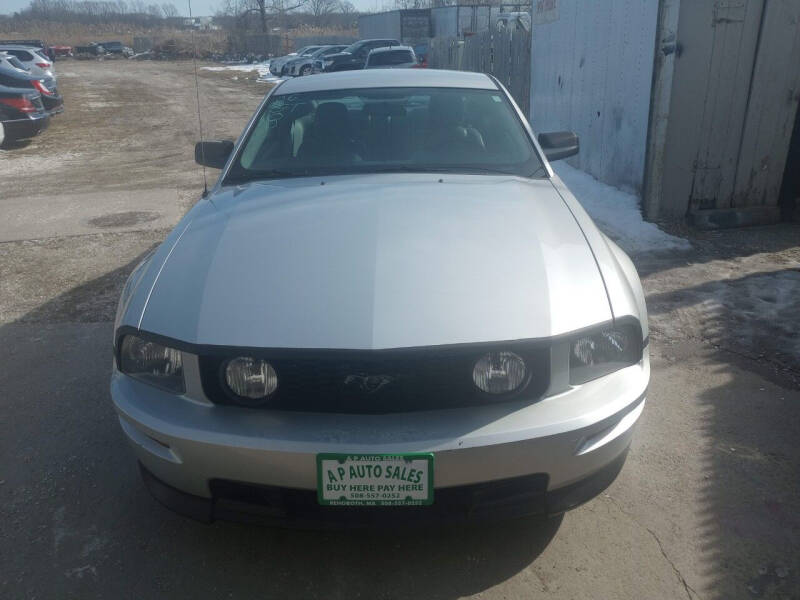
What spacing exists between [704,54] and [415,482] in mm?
5674

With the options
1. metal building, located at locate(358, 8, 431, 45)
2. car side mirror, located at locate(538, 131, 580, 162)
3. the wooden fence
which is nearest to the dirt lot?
car side mirror, located at locate(538, 131, 580, 162)

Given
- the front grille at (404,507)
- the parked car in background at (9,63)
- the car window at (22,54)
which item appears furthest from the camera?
the car window at (22,54)

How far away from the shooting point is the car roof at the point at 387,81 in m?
3.96

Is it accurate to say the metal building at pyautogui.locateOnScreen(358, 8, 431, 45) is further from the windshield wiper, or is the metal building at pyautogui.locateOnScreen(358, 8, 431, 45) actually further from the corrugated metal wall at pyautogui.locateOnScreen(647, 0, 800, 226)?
the windshield wiper

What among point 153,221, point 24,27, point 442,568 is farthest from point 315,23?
point 442,568

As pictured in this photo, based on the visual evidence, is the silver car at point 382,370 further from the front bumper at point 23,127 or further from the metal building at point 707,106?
the front bumper at point 23,127

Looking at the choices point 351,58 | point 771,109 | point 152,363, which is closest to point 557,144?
point 152,363

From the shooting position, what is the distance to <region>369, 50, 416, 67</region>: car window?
76.0 feet

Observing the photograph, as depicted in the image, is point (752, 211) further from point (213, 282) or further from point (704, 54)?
point (213, 282)

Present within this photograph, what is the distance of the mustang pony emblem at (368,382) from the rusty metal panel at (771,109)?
5744 mm

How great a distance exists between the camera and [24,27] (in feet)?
252

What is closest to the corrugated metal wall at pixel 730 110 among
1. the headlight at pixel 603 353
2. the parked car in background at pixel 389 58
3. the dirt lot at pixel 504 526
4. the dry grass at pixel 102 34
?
the dirt lot at pixel 504 526

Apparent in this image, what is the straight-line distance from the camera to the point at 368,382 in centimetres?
214

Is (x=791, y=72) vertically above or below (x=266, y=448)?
above
